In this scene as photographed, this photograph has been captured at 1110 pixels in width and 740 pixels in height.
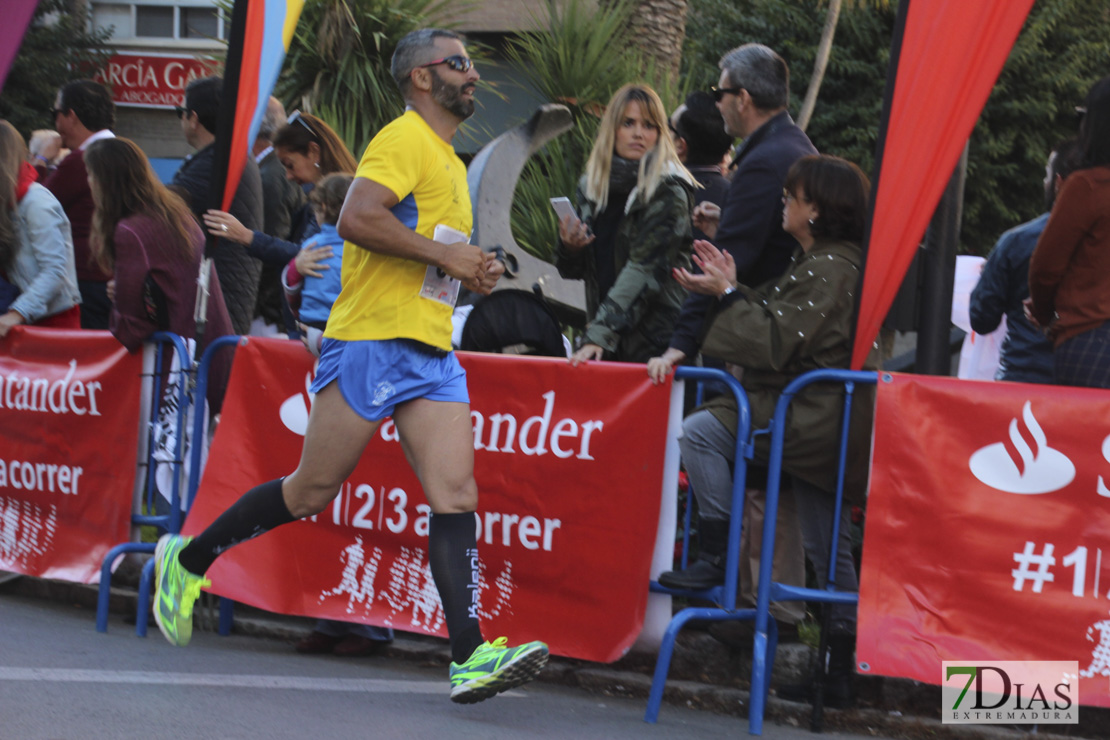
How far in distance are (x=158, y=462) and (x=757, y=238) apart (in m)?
2.85

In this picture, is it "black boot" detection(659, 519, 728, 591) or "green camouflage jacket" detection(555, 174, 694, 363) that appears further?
"green camouflage jacket" detection(555, 174, 694, 363)

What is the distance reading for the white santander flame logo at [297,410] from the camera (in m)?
5.45

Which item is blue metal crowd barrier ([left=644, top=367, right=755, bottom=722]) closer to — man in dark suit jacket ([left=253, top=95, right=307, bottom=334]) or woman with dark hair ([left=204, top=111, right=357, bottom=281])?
woman with dark hair ([left=204, top=111, right=357, bottom=281])

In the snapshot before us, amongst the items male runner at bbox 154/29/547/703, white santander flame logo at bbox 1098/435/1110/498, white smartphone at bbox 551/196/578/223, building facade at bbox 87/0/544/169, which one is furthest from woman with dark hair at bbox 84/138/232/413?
building facade at bbox 87/0/544/169

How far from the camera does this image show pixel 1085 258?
4.49 metres

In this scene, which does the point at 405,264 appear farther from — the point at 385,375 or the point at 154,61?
the point at 154,61

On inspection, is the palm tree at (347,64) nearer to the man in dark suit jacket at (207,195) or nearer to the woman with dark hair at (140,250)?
the man in dark suit jacket at (207,195)

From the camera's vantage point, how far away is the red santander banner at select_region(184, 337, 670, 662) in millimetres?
4879

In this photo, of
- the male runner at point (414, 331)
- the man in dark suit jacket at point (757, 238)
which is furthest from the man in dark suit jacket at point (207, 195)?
the man in dark suit jacket at point (757, 238)

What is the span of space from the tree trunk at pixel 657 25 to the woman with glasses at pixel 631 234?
7251mm

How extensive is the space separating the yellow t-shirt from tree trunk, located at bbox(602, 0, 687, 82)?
8.77 meters

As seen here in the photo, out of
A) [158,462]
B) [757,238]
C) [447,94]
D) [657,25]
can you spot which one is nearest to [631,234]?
[757,238]

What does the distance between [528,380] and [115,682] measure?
6.06 feet

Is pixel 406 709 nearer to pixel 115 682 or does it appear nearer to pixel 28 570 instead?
pixel 115 682
